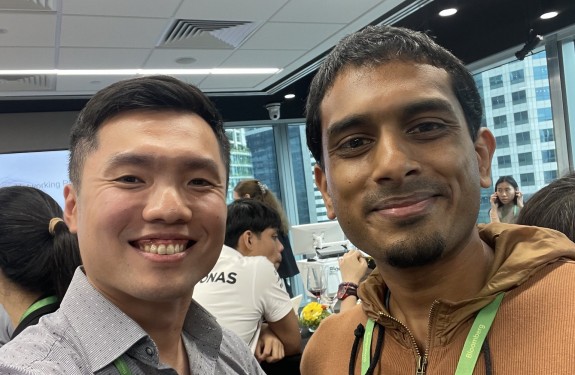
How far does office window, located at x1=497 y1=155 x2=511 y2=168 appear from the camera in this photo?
5.24 meters

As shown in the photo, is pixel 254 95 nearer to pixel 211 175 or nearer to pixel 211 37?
pixel 211 37

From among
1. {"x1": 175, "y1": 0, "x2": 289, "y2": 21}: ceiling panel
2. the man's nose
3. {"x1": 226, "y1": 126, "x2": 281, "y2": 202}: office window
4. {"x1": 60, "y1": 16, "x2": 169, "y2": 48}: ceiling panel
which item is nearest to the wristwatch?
the man's nose

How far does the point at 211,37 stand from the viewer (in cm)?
434

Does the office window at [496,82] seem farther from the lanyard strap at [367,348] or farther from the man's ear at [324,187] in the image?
the lanyard strap at [367,348]

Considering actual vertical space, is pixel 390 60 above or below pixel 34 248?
above

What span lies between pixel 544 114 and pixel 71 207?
4879mm

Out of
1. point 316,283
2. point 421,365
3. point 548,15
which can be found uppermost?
point 548,15

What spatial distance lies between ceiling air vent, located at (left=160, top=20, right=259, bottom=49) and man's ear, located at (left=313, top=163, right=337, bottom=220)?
10.3 ft

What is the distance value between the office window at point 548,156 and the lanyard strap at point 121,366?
4861 millimetres

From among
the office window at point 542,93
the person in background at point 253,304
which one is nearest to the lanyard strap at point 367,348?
the person in background at point 253,304

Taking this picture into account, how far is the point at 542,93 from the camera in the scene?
189 inches

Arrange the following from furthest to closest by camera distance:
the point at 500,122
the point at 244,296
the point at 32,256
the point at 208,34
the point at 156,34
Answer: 1. the point at 500,122
2. the point at 208,34
3. the point at 156,34
4. the point at 244,296
5. the point at 32,256

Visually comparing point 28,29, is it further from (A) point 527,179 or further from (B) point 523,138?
(A) point 527,179

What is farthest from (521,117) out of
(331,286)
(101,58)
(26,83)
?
(26,83)
